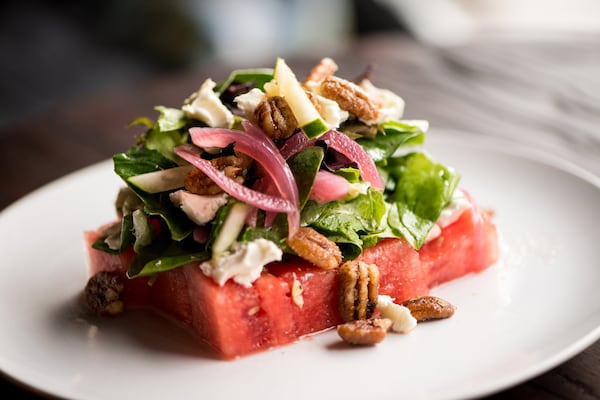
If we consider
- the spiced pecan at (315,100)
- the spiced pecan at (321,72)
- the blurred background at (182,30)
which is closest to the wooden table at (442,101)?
the blurred background at (182,30)

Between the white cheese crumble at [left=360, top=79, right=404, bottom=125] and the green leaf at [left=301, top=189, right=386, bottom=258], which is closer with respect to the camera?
the green leaf at [left=301, top=189, right=386, bottom=258]

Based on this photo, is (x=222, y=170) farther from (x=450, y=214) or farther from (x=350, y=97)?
(x=450, y=214)

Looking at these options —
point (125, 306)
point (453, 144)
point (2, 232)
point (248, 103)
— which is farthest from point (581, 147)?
point (2, 232)

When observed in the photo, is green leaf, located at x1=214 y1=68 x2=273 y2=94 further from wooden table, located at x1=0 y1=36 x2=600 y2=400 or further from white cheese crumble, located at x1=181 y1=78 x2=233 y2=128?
wooden table, located at x1=0 y1=36 x2=600 y2=400

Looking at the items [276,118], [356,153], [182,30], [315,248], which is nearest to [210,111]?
[276,118]

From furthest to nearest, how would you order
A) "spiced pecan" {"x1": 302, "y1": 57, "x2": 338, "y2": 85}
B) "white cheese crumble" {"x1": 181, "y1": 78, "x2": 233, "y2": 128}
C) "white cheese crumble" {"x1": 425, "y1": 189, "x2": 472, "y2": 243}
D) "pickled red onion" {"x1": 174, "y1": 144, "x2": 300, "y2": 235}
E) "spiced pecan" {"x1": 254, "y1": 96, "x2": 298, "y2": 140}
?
"spiced pecan" {"x1": 302, "y1": 57, "x2": 338, "y2": 85} → "white cheese crumble" {"x1": 425, "y1": 189, "x2": 472, "y2": 243} → "white cheese crumble" {"x1": 181, "y1": 78, "x2": 233, "y2": 128} → "spiced pecan" {"x1": 254, "y1": 96, "x2": 298, "y2": 140} → "pickled red onion" {"x1": 174, "y1": 144, "x2": 300, "y2": 235}

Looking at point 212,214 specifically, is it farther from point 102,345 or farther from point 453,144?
point 453,144

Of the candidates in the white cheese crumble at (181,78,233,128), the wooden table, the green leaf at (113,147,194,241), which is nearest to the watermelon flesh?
the green leaf at (113,147,194,241)
